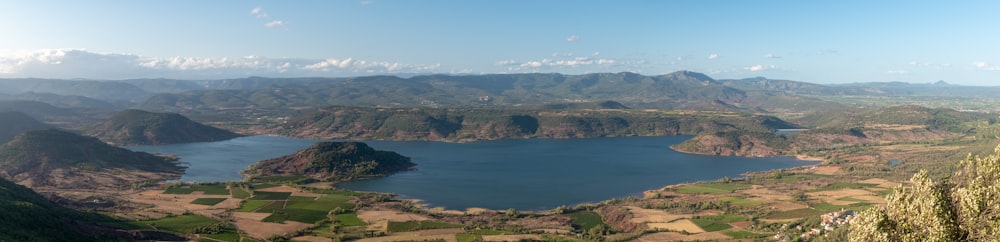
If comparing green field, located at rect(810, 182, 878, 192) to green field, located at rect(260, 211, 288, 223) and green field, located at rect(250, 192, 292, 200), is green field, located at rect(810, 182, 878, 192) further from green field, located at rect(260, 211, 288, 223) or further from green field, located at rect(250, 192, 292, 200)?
green field, located at rect(250, 192, 292, 200)

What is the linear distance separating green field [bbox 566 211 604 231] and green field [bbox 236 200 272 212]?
65315 millimetres

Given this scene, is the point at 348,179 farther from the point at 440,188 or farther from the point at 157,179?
the point at 157,179

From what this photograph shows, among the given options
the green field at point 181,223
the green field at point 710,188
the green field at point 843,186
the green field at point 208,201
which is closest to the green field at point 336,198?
the green field at point 208,201

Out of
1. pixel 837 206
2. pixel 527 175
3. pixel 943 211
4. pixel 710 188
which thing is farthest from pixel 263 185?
pixel 943 211

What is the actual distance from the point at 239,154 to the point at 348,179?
7142cm

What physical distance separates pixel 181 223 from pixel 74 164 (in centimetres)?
8705

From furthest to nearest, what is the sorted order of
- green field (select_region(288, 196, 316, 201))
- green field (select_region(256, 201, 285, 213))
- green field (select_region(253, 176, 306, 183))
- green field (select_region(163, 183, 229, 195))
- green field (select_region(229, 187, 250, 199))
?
green field (select_region(253, 176, 306, 183))
green field (select_region(163, 183, 229, 195))
green field (select_region(229, 187, 250, 199))
green field (select_region(288, 196, 316, 201))
green field (select_region(256, 201, 285, 213))

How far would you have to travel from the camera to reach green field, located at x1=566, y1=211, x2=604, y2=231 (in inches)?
3925

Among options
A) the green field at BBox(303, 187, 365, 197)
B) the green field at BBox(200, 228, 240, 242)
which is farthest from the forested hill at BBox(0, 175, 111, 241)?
the green field at BBox(303, 187, 365, 197)

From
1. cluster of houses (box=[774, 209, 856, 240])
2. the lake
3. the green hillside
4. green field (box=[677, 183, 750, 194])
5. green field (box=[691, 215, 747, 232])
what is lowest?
the lake

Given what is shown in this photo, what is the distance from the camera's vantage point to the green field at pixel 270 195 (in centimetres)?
12313

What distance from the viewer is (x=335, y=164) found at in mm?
161625

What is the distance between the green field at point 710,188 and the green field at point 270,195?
308 feet

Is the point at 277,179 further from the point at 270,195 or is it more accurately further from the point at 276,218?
the point at 276,218
